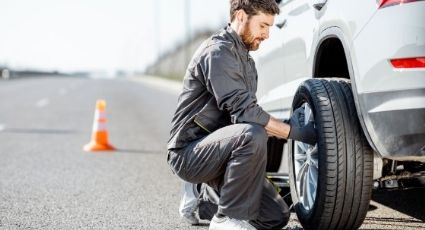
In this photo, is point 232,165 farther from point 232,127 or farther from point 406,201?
point 406,201

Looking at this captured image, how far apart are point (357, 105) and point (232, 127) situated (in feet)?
2.30

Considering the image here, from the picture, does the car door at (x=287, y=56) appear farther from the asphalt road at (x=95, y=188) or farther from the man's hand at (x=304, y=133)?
the asphalt road at (x=95, y=188)

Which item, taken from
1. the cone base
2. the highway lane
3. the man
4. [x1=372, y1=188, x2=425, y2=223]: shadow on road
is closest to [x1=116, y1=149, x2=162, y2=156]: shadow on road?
the highway lane

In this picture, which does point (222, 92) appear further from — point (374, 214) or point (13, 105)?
point (13, 105)

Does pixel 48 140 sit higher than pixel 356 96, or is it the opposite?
pixel 356 96

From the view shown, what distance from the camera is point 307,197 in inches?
151

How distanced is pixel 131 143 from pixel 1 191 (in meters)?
4.09

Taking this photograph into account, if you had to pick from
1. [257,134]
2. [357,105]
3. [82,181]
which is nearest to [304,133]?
[257,134]

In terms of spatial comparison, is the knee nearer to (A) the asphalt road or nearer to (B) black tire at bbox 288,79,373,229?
(B) black tire at bbox 288,79,373,229

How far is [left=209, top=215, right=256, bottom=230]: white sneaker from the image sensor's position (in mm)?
3643

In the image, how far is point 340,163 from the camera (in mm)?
3422

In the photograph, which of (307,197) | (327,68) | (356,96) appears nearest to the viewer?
(356,96)

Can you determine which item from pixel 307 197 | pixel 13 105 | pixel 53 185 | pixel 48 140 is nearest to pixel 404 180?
pixel 307 197

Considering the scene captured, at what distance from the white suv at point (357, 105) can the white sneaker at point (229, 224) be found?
35cm
